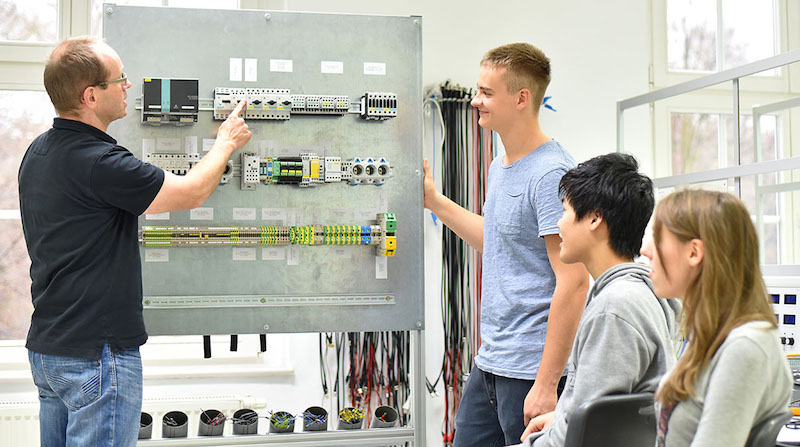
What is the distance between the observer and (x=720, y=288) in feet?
Answer: 4.28

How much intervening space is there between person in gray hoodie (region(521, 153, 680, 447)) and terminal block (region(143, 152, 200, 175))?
1.38 metres

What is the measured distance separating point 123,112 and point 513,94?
3.81ft

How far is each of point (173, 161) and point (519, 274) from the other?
1.29 meters

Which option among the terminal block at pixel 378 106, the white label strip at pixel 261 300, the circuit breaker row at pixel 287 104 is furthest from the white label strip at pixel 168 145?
the terminal block at pixel 378 106

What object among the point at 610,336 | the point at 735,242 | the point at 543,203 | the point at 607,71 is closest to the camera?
the point at 735,242

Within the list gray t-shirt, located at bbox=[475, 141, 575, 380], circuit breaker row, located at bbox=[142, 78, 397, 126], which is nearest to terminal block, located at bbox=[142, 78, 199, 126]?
circuit breaker row, located at bbox=[142, 78, 397, 126]

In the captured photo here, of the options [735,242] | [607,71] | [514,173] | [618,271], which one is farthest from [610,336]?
[607,71]

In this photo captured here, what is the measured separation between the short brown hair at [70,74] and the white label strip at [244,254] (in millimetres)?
816

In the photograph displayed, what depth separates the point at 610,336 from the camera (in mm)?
1562

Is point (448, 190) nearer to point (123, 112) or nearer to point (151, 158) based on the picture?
point (151, 158)

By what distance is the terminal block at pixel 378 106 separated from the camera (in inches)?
109

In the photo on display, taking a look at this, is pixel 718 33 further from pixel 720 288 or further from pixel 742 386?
pixel 742 386

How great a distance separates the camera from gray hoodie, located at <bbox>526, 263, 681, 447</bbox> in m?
1.55

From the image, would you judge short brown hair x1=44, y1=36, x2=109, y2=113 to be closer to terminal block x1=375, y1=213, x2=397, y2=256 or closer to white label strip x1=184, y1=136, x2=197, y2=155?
white label strip x1=184, y1=136, x2=197, y2=155
